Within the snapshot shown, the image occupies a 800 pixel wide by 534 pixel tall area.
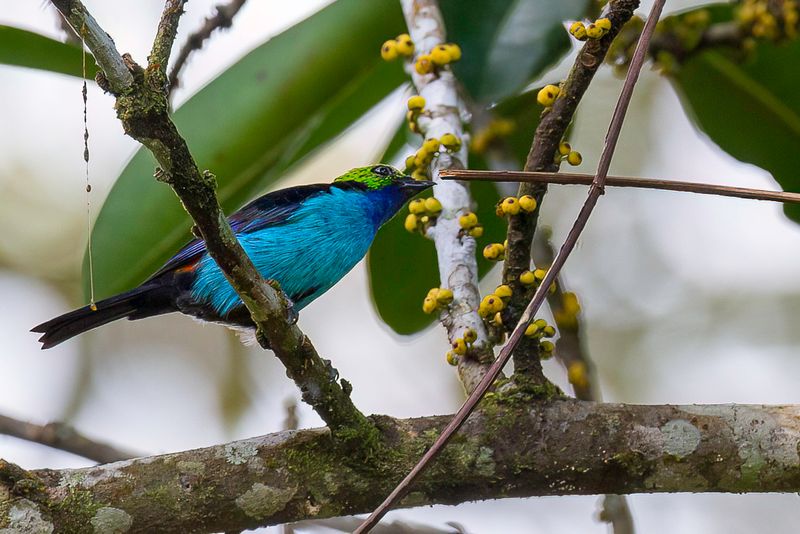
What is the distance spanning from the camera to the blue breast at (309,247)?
13.1ft

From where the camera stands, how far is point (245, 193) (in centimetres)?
439

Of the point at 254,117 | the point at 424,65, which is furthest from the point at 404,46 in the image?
the point at 254,117

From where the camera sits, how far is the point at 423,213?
142 inches

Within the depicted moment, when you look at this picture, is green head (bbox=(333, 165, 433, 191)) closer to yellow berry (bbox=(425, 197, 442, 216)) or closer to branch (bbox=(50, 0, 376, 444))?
yellow berry (bbox=(425, 197, 442, 216))

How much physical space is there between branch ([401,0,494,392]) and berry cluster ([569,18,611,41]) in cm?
68

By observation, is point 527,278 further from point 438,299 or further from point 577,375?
point 577,375

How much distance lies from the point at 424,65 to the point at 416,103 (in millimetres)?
195

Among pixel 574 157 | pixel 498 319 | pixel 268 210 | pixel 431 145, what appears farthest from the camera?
pixel 268 210

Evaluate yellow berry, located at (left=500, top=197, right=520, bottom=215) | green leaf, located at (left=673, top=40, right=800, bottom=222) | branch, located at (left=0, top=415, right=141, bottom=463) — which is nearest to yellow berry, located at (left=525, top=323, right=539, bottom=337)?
yellow berry, located at (left=500, top=197, right=520, bottom=215)

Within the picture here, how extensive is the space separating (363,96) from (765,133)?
1.84m

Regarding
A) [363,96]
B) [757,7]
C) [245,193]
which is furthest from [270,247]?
[757,7]

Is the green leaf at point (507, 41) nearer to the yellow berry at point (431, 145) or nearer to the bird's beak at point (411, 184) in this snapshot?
Answer: the yellow berry at point (431, 145)

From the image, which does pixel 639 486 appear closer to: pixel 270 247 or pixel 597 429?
pixel 597 429

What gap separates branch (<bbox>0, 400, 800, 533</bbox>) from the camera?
261 cm
